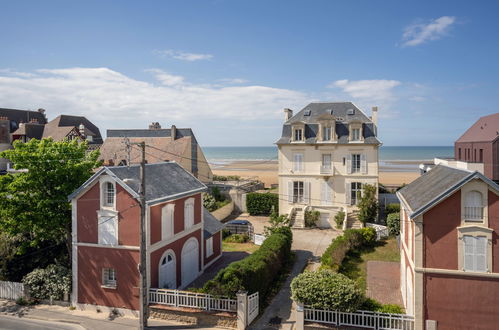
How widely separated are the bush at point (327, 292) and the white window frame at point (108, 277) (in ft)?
30.4

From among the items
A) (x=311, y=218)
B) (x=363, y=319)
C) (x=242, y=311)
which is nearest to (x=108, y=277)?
(x=242, y=311)

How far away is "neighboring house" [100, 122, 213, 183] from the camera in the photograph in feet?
154

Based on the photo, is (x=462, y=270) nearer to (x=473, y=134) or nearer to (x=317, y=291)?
(x=317, y=291)

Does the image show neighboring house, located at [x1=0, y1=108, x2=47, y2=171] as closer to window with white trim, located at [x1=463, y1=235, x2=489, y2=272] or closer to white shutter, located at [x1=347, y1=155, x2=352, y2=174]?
white shutter, located at [x1=347, y1=155, x2=352, y2=174]

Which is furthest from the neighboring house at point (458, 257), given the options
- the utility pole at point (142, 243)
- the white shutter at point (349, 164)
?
the white shutter at point (349, 164)

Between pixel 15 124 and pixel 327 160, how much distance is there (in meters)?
49.4

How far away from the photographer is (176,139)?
4888 cm

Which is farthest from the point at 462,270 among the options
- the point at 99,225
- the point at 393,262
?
the point at 99,225

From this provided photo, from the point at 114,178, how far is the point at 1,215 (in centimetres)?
708

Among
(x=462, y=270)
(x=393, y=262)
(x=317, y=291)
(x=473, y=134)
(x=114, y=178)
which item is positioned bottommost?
(x=393, y=262)

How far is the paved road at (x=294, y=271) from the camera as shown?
1658cm

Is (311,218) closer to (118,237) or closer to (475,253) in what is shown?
(118,237)

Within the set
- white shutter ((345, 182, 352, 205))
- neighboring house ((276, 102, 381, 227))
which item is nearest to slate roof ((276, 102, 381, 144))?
neighboring house ((276, 102, 381, 227))

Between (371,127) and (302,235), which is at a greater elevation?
(371,127)
